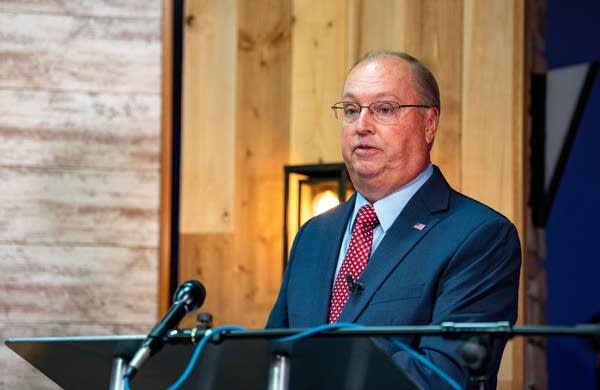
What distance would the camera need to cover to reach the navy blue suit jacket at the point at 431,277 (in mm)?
2398

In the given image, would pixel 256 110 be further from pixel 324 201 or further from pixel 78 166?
pixel 78 166

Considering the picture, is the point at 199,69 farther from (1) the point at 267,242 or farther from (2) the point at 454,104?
(2) the point at 454,104

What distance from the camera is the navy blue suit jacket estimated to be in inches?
94.4

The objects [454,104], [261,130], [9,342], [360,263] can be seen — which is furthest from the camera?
[261,130]

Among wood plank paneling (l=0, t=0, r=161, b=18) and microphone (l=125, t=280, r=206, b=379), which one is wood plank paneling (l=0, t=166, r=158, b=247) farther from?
microphone (l=125, t=280, r=206, b=379)

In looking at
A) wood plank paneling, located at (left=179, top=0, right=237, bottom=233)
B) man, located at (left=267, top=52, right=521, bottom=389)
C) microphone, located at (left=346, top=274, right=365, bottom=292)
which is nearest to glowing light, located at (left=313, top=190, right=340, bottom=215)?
wood plank paneling, located at (left=179, top=0, right=237, bottom=233)

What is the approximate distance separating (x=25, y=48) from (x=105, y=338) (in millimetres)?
2235

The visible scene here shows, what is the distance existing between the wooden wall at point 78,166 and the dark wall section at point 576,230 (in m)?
2.38

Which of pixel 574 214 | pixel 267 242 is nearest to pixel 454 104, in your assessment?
pixel 267 242

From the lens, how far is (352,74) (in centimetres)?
284

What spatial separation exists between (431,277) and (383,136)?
43cm

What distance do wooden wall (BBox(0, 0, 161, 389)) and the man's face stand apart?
4.46 ft

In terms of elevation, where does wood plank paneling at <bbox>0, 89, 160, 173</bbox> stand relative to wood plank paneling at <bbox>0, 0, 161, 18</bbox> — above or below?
below

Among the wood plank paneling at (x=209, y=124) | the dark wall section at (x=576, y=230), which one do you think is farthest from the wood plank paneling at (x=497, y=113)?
the dark wall section at (x=576, y=230)
